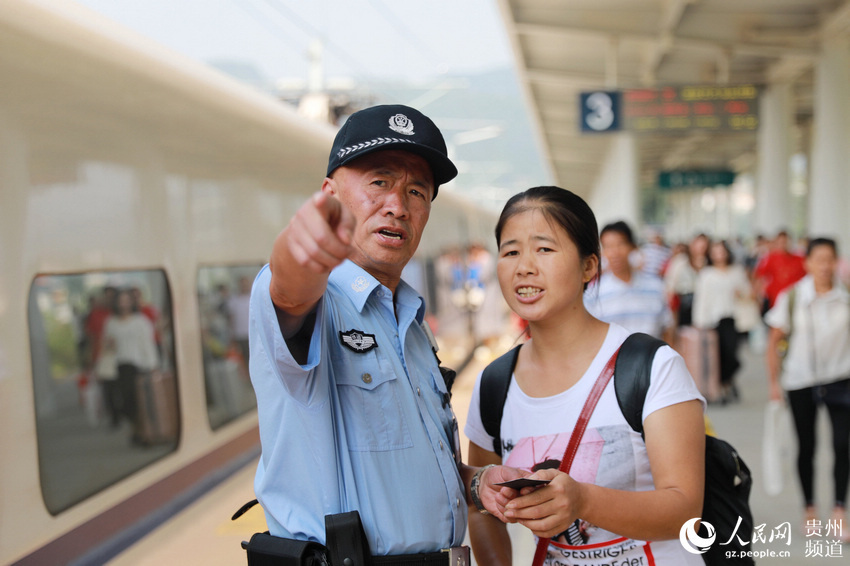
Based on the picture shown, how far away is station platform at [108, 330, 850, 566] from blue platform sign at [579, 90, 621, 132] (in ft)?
17.8

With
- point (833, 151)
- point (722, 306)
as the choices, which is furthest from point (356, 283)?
point (833, 151)

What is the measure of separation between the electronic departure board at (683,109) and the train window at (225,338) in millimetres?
8584

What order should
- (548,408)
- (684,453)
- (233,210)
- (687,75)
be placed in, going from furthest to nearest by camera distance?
(687,75)
(233,210)
(548,408)
(684,453)

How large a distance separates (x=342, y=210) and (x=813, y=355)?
14.2 feet

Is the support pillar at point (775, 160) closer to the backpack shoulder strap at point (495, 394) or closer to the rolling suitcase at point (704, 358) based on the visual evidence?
the rolling suitcase at point (704, 358)

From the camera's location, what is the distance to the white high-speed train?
274 centimetres

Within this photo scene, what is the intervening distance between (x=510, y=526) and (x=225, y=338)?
2261 mm

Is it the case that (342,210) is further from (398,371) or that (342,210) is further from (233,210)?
(233,210)

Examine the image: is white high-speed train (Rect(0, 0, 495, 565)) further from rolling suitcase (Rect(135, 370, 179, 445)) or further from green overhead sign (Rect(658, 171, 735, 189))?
green overhead sign (Rect(658, 171, 735, 189))

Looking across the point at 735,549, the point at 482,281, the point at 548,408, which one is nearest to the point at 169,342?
the point at 548,408

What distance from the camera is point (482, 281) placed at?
45.2 feet

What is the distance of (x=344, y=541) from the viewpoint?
1506 mm

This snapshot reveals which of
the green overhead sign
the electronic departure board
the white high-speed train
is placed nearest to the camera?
the white high-speed train
